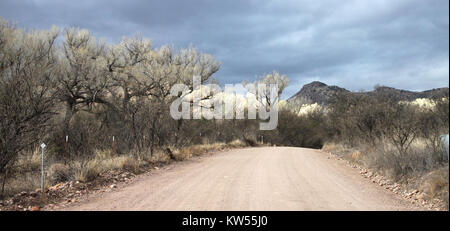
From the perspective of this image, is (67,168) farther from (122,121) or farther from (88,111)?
(88,111)

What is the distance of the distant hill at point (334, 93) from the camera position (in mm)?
11681

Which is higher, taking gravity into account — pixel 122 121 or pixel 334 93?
pixel 334 93

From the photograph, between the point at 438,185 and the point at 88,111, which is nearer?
the point at 438,185

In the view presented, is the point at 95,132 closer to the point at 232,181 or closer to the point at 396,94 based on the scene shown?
the point at 232,181

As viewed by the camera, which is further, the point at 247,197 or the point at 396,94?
the point at 396,94

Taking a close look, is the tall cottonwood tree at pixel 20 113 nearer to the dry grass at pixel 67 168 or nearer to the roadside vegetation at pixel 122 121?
the roadside vegetation at pixel 122 121

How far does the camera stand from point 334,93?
29.8 metres

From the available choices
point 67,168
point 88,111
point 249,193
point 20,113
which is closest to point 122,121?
point 67,168

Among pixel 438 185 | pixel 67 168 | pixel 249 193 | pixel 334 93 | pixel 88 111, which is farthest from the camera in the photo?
pixel 334 93

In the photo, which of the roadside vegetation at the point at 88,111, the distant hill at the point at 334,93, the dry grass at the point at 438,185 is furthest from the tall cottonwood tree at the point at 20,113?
the distant hill at the point at 334,93

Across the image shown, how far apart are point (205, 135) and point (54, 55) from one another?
14038 millimetres

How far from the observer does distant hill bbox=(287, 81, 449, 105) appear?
1168 centimetres

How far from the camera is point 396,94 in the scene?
1861 centimetres

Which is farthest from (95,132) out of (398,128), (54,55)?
(54,55)
